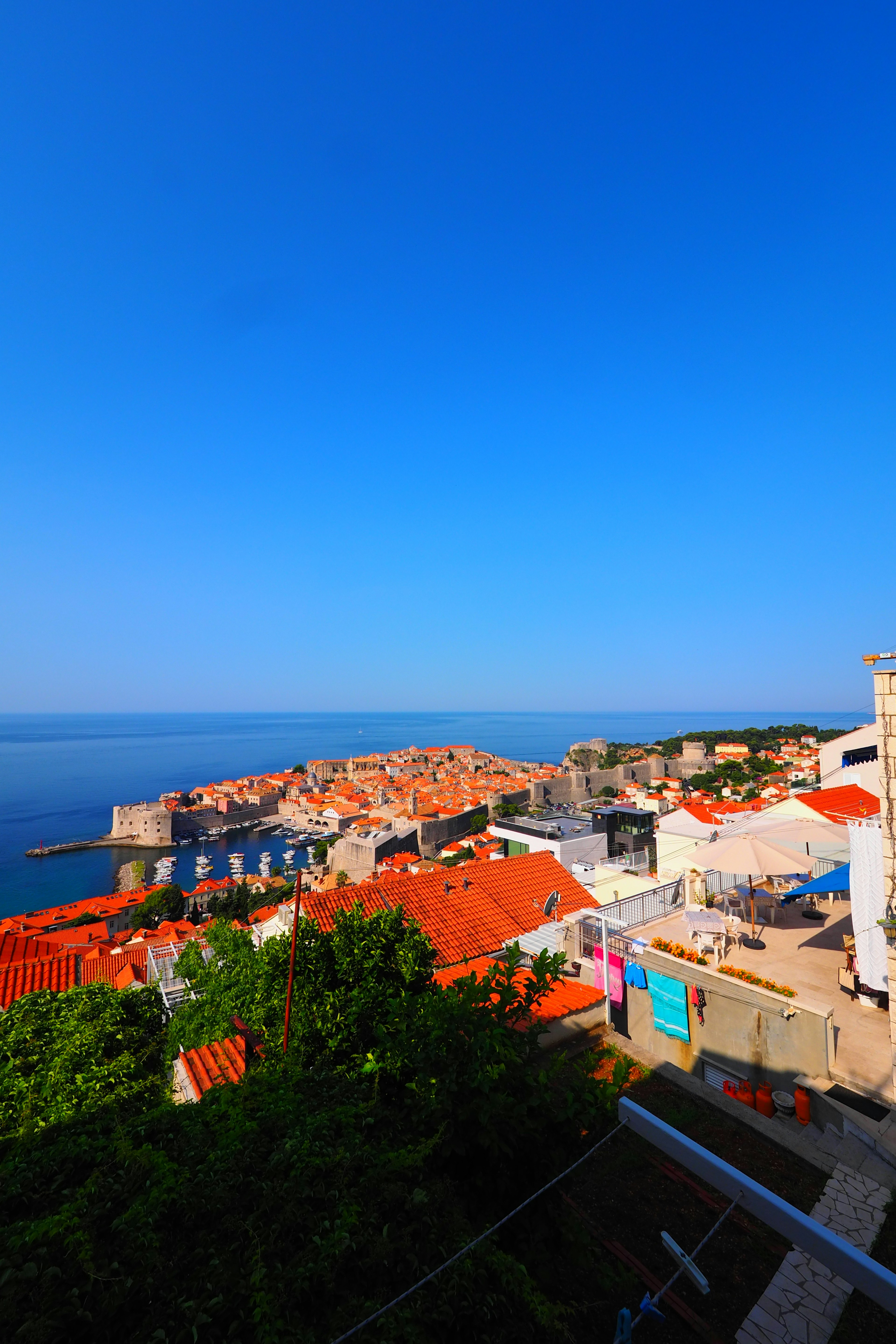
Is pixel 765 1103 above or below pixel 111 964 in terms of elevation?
above

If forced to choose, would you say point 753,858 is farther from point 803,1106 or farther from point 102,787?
point 102,787

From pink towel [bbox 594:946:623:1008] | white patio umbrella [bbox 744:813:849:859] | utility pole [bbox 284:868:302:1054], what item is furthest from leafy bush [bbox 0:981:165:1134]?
white patio umbrella [bbox 744:813:849:859]

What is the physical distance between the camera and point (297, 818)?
74.5 meters

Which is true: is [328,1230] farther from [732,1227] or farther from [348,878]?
[348,878]

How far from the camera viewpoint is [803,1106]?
5.27 m

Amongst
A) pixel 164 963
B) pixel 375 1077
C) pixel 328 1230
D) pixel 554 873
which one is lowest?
pixel 164 963

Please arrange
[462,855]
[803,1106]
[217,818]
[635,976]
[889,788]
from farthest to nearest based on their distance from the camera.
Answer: [217,818] → [462,855] → [635,976] → [803,1106] → [889,788]

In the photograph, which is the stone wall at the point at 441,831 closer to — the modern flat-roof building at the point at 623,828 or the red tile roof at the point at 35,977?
the modern flat-roof building at the point at 623,828

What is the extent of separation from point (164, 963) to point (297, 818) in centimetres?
6265

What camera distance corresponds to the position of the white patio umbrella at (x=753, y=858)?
7590 mm

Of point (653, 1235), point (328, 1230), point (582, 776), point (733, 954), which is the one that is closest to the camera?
point (328, 1230)

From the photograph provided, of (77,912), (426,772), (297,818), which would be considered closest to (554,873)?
(77,912)

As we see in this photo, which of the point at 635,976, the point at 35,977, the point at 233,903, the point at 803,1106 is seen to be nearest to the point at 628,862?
the point at 635,976

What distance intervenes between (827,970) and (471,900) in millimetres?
6094
